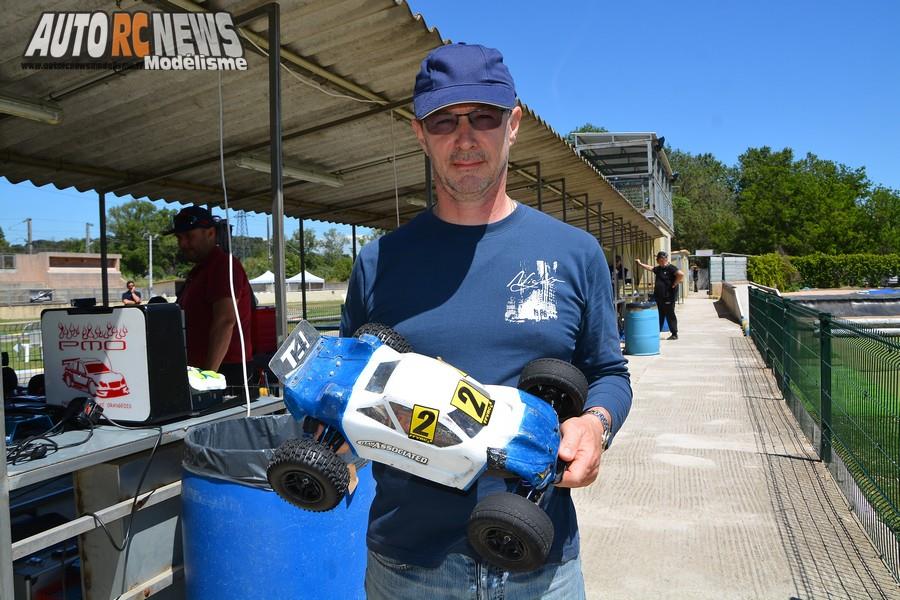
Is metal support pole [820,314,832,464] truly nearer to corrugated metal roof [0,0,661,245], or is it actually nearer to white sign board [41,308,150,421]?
corrugated metal roof [0,0,661,245]

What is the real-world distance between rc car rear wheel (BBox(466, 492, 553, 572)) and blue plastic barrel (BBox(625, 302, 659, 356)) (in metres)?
12.9

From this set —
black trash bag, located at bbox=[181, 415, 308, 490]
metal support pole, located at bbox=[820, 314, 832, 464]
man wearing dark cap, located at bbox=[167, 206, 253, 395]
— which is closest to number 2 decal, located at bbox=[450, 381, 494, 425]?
black trash bag, located at bbox=[181, 415, 308, 490]

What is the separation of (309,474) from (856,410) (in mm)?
5071

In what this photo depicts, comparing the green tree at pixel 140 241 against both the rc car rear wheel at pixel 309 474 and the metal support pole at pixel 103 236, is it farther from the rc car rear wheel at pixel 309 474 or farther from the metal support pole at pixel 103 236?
the rc car rear wheel at pixel 309 474

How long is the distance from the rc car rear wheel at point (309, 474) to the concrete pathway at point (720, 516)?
300 centimetres

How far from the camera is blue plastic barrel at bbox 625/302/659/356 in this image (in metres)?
13.8

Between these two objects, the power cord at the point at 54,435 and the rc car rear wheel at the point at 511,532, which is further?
the power cord at the point at 54,435

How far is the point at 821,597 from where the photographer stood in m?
3.78

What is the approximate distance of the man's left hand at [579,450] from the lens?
4.73 feet

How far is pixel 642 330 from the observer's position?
1374 centimetres

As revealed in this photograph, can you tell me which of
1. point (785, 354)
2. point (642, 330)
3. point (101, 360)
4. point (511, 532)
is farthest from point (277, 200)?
point (642, 330)

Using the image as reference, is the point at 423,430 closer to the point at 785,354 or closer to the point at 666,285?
the point at 785,354

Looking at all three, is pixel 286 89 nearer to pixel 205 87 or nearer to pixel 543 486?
pixel 205 87

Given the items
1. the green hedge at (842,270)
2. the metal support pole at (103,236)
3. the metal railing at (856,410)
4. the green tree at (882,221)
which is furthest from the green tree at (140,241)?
the metal railing at (856,410)
